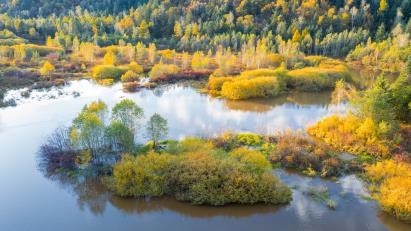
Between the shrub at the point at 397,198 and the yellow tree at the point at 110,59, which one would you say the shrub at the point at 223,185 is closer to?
the shrub at the point at 397,198

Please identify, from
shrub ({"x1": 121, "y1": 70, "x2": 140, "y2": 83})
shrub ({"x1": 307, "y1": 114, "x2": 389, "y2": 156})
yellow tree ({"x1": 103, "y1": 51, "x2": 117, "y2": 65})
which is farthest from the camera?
yellow tree ({"x1": 103, "y1": 51, "x2": 117, "y2": 65})

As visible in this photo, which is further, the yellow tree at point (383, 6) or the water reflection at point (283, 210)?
the yellow tree at point (383, 6)

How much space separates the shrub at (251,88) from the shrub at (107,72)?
2276 cm

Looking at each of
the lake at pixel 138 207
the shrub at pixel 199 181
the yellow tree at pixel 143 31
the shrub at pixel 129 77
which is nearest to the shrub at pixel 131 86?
the shrub at pixel 129 77

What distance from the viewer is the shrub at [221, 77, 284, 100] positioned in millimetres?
52969

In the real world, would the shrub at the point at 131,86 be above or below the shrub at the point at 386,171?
above

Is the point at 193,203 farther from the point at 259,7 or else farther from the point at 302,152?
the point at 259,7

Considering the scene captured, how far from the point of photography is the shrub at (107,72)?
217ft

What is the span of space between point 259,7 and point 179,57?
44011 mm

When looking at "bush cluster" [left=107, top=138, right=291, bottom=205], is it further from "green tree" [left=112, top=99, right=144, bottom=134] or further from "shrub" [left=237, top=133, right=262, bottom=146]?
"shrub" [left=237, top=133, right=262, bottom=146]

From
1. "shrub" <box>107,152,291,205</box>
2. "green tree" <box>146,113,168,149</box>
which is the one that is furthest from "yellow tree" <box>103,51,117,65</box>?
"shrub" <box>107,152,291,205</box>

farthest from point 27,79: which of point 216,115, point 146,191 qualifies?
point 146,191

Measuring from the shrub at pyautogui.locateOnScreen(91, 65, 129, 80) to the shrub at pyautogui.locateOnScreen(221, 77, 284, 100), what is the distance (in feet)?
74.7

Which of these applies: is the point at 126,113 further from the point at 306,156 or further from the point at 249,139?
the point at 306,156
